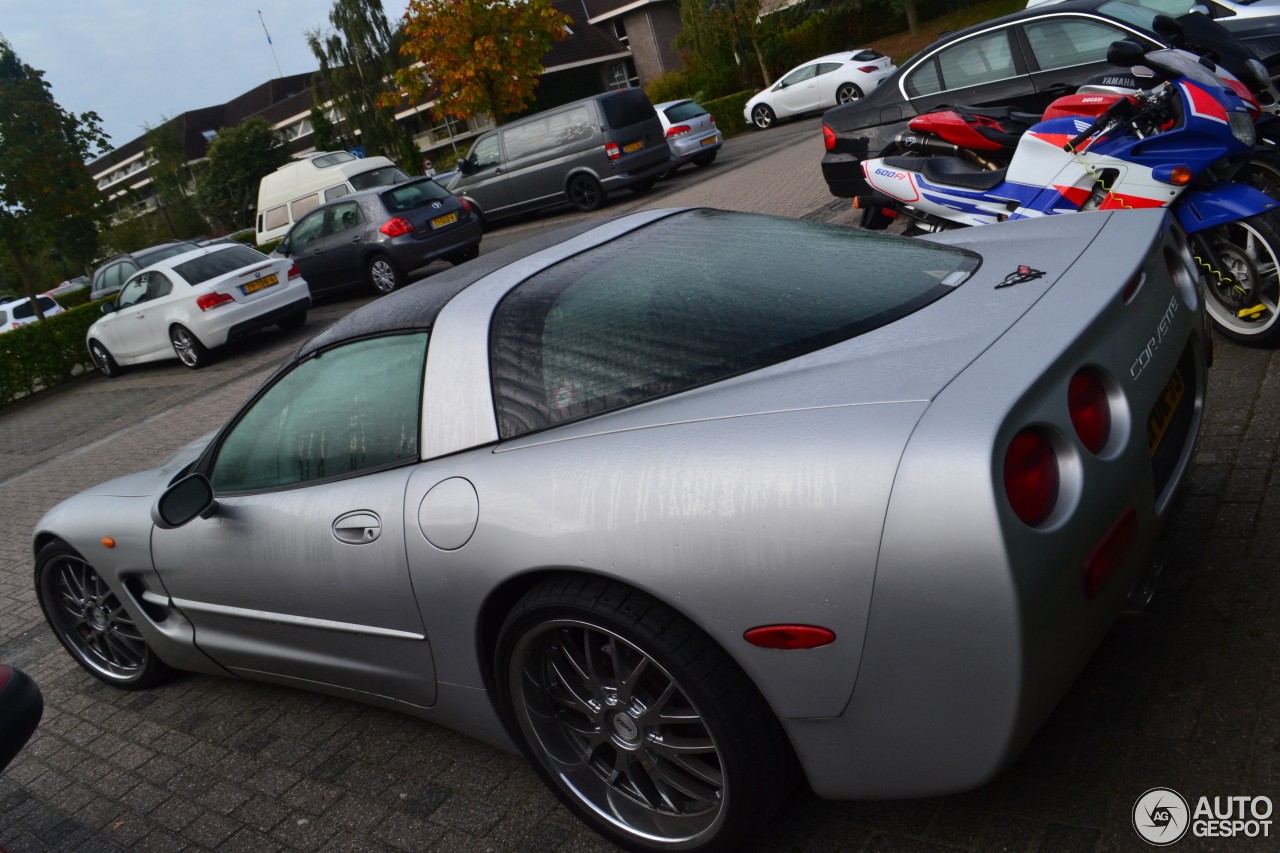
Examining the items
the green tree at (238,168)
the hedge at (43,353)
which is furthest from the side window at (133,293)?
the green tree at (238,168)

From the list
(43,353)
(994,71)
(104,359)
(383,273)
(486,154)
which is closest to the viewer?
(994,71)

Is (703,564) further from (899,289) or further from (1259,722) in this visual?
→ (1259,722)

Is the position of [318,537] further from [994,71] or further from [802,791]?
[994,71]

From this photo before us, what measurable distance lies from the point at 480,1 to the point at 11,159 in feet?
42.6

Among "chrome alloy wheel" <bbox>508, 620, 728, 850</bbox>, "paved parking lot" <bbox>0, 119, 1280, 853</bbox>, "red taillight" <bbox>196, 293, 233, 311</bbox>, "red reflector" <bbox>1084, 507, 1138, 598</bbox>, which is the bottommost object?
"paved parking lot" <bbox>0, 119, 1280, 853</bbox>

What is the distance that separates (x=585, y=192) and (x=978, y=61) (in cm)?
976

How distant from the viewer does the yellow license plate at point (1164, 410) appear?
2.28m

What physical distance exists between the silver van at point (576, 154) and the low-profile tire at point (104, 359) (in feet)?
20.3

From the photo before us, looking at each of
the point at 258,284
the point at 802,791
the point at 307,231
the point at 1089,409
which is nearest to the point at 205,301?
the point at 258,284

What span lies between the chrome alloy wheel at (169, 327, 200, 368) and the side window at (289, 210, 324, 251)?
305 cm

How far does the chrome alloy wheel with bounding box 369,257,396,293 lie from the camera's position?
48.6ft

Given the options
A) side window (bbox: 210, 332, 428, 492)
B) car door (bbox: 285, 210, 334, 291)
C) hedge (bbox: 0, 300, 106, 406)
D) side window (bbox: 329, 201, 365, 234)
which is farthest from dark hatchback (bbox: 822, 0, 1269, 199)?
hedge (bbox: 0, 300, 106, 406)

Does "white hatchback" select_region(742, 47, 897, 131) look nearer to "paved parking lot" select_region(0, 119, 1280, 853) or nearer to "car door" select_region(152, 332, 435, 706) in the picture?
"paved parking lot" select_region(0, 119, 1280, 853)

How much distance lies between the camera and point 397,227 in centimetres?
1454
